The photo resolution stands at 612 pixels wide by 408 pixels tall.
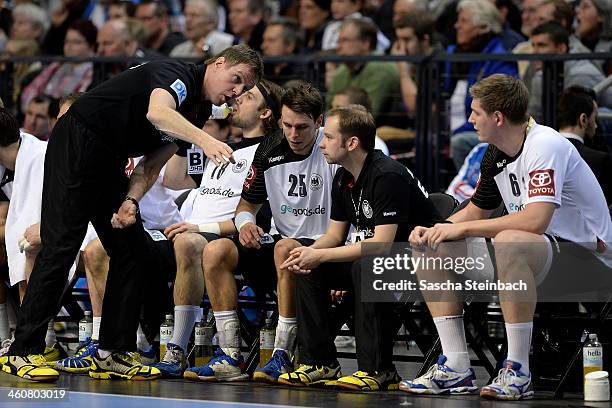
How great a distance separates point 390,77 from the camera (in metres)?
10.6

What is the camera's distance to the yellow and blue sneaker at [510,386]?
624 cm

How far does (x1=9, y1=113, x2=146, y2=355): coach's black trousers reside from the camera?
6773mm

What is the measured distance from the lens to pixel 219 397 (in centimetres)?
643

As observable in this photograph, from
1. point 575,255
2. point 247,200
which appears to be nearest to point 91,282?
point 247,200

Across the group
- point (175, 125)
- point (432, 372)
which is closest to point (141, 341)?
point (175, 125)

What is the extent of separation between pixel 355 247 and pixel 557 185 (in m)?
1.12

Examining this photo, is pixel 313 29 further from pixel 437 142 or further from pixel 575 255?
pixel 575 255

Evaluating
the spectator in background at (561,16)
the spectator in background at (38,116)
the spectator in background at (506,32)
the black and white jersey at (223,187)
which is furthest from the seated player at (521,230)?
the spectator in background at (38,116)

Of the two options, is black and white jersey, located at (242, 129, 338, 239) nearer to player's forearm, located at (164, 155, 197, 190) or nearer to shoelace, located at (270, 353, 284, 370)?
shoelace, located at (270, 353, 284, 370)

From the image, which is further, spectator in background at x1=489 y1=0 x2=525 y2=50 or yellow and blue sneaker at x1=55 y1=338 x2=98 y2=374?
spectator in background at x1=489 y1=0 x2=525 y2=50

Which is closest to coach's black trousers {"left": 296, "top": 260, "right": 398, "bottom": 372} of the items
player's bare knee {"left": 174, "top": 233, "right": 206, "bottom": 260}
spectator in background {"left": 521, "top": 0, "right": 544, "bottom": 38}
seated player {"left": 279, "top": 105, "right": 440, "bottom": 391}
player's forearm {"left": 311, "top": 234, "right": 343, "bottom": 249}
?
seated player {"left": 279, "top": 105, "right": 440, "bottom": 391}

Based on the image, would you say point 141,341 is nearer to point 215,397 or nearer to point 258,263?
point 258,263

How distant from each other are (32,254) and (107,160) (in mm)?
1253

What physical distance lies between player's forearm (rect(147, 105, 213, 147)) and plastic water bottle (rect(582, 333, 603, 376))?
2168 millimetres
